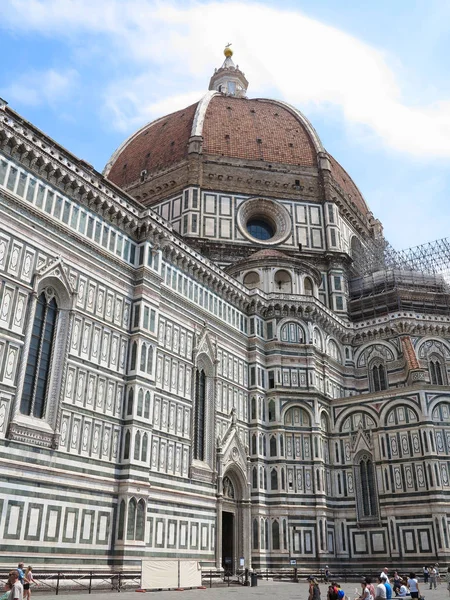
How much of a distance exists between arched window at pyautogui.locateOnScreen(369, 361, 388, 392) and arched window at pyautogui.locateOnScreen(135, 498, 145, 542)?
67.6 ft

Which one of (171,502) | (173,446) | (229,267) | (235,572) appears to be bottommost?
(235,572)

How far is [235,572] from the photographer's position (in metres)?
28.7

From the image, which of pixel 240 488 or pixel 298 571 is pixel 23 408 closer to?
pixel 240 488

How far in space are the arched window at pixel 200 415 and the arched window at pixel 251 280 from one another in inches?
370

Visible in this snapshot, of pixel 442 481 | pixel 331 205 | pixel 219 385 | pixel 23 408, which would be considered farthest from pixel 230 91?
pixel 23 408

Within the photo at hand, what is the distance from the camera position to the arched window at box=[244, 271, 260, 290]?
124 ft

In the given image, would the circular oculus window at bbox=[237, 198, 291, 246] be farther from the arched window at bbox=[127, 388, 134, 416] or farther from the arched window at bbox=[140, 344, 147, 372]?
the arched window at bbox=[127, 388, 134, 416]

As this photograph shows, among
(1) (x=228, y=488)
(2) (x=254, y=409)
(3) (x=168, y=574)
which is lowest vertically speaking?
(3) (x=168, y=574)

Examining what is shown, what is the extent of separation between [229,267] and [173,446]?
15.5 metres

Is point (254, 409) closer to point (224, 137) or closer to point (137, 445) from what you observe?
point (137, 445)

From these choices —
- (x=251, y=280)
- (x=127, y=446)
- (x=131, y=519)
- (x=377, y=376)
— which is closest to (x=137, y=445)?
(x=127, y=446)

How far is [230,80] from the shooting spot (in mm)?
70438

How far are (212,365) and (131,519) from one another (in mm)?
10108

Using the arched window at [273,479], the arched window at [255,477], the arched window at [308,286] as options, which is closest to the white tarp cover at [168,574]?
the arched window at [255,477]
